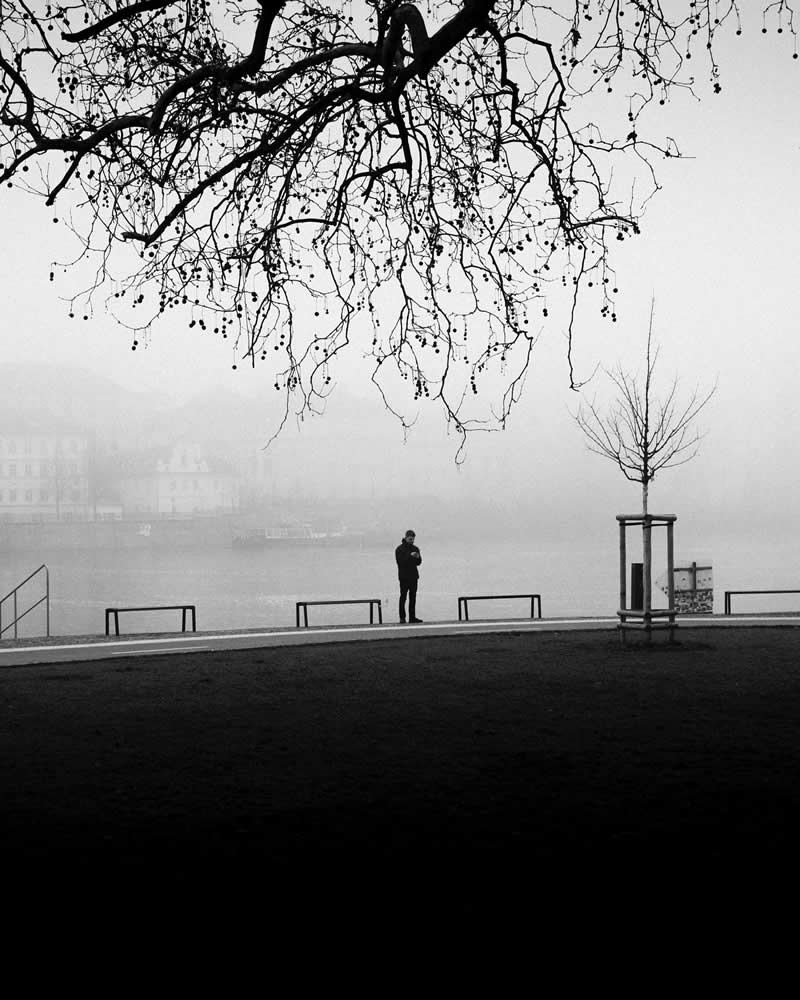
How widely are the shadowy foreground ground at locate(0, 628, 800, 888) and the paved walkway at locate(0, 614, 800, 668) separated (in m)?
4.16

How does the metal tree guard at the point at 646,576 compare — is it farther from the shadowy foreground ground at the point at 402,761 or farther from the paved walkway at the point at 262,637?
the paved walkway at the point at 262,637

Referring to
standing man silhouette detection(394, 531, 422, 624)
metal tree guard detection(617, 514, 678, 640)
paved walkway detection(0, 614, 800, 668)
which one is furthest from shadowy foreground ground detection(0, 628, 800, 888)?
standing man silhouette detection(394, 531, 422, 624)

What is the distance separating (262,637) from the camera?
2352cm

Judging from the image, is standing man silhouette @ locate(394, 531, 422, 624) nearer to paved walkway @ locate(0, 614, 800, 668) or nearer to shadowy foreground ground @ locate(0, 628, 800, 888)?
paved walkway @ locate(0, 614, 800, 668)

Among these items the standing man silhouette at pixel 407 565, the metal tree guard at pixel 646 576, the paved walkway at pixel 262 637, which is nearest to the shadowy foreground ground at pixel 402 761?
the metal tree guard at pixel 646 576

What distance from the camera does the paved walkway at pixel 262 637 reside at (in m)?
20.2

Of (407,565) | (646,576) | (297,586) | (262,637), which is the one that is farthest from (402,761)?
(297,586)

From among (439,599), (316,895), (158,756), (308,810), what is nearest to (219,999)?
(316,895)

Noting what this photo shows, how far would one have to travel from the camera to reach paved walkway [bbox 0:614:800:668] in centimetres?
2025

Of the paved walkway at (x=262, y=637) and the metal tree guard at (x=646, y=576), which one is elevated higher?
the metal tree guard at (x=646, y=576)

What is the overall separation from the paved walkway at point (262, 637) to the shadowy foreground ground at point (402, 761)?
416 centimetres

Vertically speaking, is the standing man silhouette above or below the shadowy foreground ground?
above

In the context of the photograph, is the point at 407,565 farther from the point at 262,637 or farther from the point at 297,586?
the point at 297,586

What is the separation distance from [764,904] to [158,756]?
17.7ft
